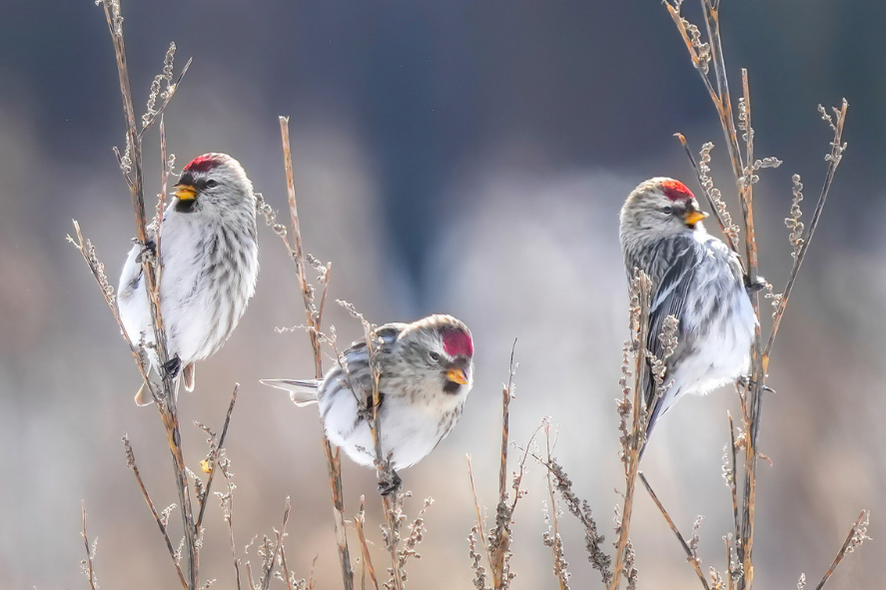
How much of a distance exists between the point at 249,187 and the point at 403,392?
2.55 ft

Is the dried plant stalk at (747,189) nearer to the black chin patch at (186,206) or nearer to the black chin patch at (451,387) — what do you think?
the black chin patch at (451,387)

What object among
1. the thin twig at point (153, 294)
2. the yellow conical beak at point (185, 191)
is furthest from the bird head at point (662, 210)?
the thin twig at point (153, 294)

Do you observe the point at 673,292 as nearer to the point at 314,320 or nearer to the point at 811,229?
the point at 811,229

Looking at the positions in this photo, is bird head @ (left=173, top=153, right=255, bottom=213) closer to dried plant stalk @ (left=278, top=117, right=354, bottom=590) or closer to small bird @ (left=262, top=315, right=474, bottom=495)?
small bird @ (left=262, top=315, right=474, bottom=495)

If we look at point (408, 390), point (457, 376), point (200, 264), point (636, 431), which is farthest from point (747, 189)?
point (200, 264)

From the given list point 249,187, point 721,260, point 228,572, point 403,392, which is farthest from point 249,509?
point 721,260

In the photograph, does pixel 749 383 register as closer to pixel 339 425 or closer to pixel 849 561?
pixel 339 425

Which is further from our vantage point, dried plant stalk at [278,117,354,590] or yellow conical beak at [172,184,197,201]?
yellow conical beak at [172,184,197,201]

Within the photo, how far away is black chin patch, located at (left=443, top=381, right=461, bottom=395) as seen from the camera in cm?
150

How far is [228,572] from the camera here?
2.93m

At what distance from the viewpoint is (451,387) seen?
1.51m

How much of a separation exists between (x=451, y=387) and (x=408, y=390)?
0.26 feet

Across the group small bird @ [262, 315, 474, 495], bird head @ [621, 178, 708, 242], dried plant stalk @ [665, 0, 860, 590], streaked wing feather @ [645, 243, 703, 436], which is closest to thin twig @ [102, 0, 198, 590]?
small bird @ [262, 315, 474, 495]

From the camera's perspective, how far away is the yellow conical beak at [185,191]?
1904 millimetres
